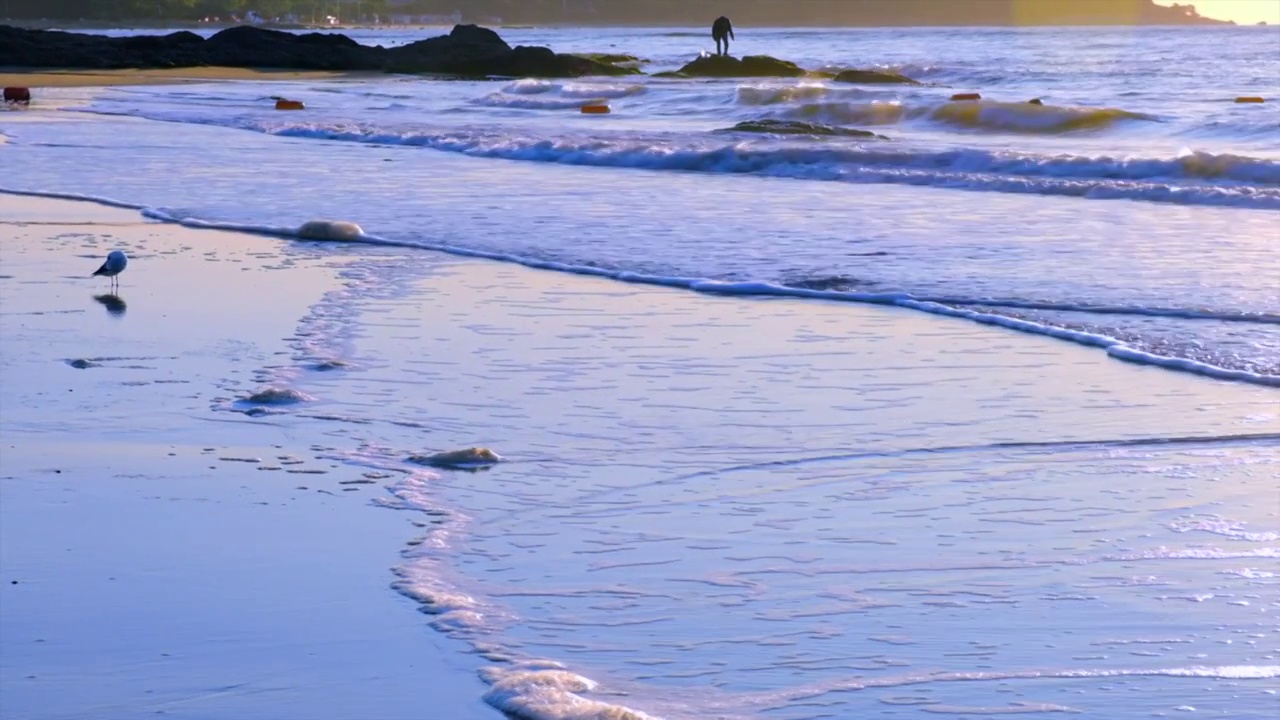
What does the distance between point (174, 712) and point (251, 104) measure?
26.8m

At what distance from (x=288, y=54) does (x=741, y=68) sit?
14.8m

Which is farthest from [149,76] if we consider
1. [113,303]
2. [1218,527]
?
[1218,527]

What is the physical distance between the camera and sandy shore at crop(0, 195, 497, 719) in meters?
3.28

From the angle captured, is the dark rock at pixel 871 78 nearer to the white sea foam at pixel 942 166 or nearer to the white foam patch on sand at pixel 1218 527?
the white sea foam at pixel 942 166

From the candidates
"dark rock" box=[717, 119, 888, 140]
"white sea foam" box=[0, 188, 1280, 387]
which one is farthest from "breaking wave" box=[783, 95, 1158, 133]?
"white sea foam" box=[0, 188, 1280, 387]

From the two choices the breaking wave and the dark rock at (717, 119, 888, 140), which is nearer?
the dark rock at (717, 119, 888, 140)

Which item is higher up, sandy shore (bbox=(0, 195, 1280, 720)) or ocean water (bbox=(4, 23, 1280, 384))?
ocean water (bbox=(4, 23, 1280, 384))

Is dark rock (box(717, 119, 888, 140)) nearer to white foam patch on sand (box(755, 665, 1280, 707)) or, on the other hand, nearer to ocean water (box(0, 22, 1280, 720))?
ocean water (box(0, 22, 1280, 720))

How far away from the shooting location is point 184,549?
4109 millimetres

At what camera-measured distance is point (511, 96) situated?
3366 cm

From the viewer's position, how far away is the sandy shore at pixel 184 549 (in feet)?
10.8

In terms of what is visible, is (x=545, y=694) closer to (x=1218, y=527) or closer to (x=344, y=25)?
(x=1218, y=527)

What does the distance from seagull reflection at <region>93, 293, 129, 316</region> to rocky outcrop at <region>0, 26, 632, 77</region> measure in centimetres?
3748

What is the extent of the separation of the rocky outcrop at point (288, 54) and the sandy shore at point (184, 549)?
39.0 metres
